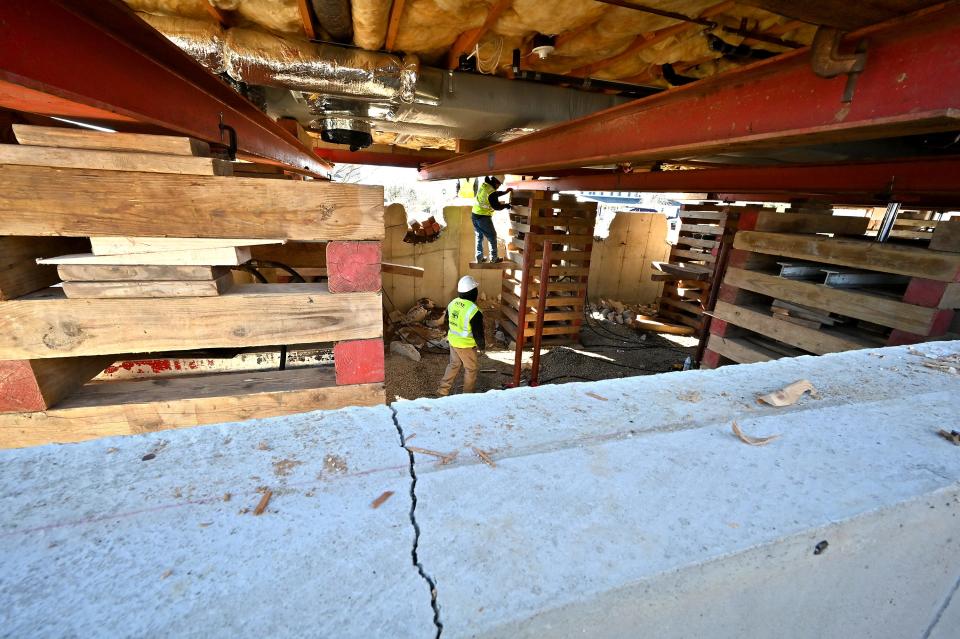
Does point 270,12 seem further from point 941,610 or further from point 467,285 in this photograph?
point 941,610

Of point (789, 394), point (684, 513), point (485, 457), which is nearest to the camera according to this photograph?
point (684, 513)

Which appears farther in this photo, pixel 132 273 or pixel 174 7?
pixel 174 7

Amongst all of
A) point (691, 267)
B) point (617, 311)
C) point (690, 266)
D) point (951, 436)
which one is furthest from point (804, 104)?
point (617, 311)

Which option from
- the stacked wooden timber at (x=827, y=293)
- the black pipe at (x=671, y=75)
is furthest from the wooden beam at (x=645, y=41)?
the stacked wooden timber at (x=827, y=293)

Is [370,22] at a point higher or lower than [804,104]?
higher

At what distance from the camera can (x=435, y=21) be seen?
3.14 metres

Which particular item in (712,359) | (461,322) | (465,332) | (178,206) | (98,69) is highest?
(98,69)

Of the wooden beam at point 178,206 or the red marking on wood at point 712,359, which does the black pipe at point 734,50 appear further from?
the wooden beam at point 178,206

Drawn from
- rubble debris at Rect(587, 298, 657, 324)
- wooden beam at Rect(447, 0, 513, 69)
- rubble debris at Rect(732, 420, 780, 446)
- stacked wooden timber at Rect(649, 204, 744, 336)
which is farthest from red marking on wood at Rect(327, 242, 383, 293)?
rubble debris at Rect(587, 298, 657, 324)

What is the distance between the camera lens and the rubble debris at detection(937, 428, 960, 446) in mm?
1183

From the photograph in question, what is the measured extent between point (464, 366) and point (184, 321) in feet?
15.6

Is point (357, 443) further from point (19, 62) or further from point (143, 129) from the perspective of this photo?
point (143, 129)

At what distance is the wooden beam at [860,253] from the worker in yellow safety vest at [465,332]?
3300 millimetres

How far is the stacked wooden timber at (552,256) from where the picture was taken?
727 cm
